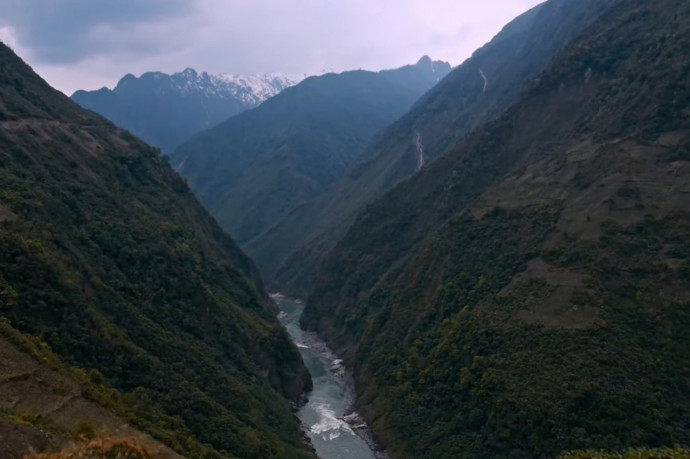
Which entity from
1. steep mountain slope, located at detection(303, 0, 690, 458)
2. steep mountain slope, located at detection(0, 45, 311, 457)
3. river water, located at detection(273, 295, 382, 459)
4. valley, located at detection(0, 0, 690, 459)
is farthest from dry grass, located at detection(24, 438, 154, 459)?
river water, located at detection(273, 295, 382, 459)

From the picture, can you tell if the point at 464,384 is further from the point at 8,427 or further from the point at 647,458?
the point at 8,427

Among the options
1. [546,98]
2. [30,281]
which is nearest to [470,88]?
[546,98]

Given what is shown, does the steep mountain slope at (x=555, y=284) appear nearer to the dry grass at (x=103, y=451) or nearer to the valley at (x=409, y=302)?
the valley at (x=409, y=302)

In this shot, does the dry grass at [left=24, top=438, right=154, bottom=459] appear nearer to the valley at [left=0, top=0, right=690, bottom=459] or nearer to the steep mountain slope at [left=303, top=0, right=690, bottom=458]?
the valley at [left=0, top=0, right=690, bottom=459]

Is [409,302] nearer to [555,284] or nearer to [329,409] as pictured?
[329,409]

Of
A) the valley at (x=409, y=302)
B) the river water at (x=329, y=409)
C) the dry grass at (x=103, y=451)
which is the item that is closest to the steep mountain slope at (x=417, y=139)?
the valley at (x=409, y=302)

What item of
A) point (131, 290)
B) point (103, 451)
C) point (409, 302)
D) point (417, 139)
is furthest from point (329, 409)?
point (417, 139)
